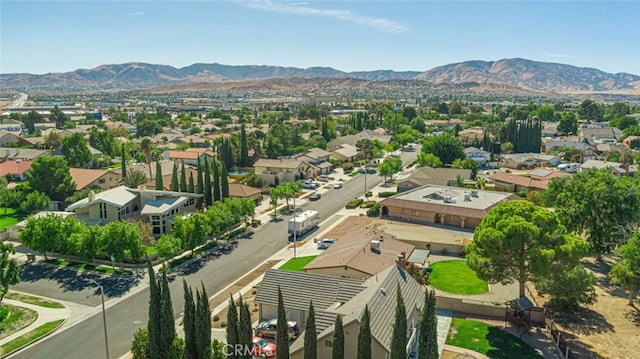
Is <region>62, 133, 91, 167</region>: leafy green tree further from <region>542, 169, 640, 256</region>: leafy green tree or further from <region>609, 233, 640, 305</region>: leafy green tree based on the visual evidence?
<region>609, 233, 640, 305</region>: leafy green tree

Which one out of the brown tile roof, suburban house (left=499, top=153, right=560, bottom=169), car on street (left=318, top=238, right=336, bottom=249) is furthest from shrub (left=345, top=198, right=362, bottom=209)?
the brown tile roof

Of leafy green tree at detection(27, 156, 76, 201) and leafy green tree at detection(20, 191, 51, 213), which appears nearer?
leafy green tree at detection(20, 191, 51, 213)

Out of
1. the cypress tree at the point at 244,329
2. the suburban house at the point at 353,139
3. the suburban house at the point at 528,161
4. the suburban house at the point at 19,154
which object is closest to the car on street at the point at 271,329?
the cypress tree at the point at 244,329

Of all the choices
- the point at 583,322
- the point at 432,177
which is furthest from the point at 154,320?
the point at 432,177

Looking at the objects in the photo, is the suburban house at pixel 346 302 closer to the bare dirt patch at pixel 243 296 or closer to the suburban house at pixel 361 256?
the bare dirt patch at pixel 243 296

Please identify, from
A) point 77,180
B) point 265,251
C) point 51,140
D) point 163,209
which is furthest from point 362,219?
point 51,140

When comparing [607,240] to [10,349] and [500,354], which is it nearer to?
[500,354]

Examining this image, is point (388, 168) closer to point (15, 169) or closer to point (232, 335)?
point (232, 335)
